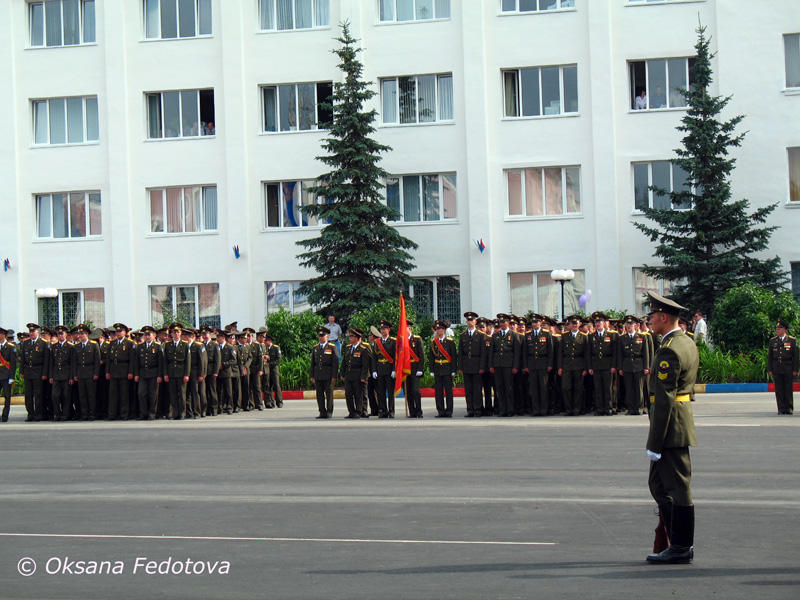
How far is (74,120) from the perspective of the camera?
35.8 meters

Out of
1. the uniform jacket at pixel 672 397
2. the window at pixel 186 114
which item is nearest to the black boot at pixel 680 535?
the uniform jacket at pixel 672 397

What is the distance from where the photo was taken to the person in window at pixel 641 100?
32438 mm

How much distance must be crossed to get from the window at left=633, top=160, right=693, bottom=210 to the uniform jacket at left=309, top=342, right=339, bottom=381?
14.9 meters

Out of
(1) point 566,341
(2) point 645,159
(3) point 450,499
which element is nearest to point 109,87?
(2) point 645,159

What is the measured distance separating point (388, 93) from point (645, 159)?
28.9 feet

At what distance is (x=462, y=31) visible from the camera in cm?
3322

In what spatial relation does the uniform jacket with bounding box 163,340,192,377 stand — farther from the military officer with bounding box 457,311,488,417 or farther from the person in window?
the person in window

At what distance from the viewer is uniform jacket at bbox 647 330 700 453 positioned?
721 cm

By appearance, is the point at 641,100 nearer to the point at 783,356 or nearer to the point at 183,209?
the point at 783,356

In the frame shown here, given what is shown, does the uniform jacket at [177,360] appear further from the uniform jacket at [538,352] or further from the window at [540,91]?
the window at [540,91]

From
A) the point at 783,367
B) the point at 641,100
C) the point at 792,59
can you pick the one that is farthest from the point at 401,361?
the point at 792,59

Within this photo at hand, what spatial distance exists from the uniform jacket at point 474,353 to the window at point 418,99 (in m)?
14.9

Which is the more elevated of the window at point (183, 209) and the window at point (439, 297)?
the window at point (183, 209)

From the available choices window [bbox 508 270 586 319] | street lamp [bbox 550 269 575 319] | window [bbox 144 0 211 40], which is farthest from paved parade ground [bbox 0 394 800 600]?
window [bbox 144 0 211 40]
